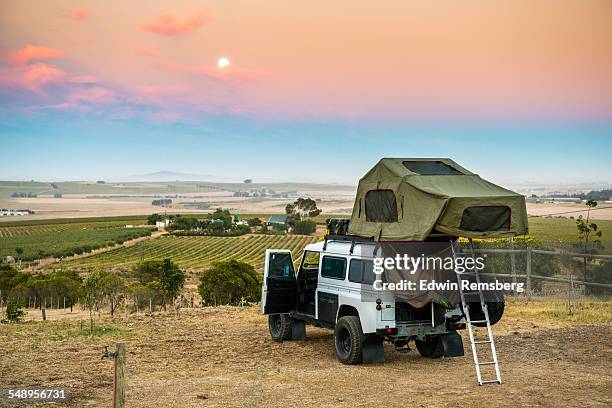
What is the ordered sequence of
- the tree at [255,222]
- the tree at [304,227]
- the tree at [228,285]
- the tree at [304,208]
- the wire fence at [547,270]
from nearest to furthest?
the wire fence at [547,270] → the tree at [228,285] → the tree at [304,227] → the tree at [304,208] → the tree at [255,222]

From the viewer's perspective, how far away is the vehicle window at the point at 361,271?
11469 mm

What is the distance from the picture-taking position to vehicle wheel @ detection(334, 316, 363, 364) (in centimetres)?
1170

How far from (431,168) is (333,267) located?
106 inches

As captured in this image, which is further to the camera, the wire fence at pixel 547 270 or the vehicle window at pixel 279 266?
the wire fence at pixel 547 270

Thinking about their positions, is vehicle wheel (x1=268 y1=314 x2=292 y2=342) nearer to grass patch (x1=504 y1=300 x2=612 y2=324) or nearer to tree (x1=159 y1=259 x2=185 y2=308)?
grass patch (x1=504 y1=300 x2=612 y2=324)

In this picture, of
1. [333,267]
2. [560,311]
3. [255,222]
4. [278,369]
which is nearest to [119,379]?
[278,369]

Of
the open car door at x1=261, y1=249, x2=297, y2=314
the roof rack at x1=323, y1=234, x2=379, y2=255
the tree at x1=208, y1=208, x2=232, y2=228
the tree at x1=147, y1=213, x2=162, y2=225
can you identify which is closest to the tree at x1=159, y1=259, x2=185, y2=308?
the open car door at x1=261, y1=249, x2=297, y2=314

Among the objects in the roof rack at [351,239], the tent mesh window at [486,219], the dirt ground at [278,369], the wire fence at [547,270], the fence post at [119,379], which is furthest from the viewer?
the wire fence at [547,270]

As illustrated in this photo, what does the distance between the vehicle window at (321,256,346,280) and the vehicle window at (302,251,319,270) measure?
1.99ft

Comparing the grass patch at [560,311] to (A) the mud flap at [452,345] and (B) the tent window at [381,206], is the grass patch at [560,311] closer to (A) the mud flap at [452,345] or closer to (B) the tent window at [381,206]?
(A) the mud flap at [452,345]

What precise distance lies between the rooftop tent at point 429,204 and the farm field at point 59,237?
94821 millimetres

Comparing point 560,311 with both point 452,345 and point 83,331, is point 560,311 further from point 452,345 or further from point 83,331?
point 83,331

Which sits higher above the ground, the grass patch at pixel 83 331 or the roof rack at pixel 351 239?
the roof rack at pixel 351 239

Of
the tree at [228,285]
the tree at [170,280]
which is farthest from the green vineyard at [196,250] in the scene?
the tree at [228,285]
